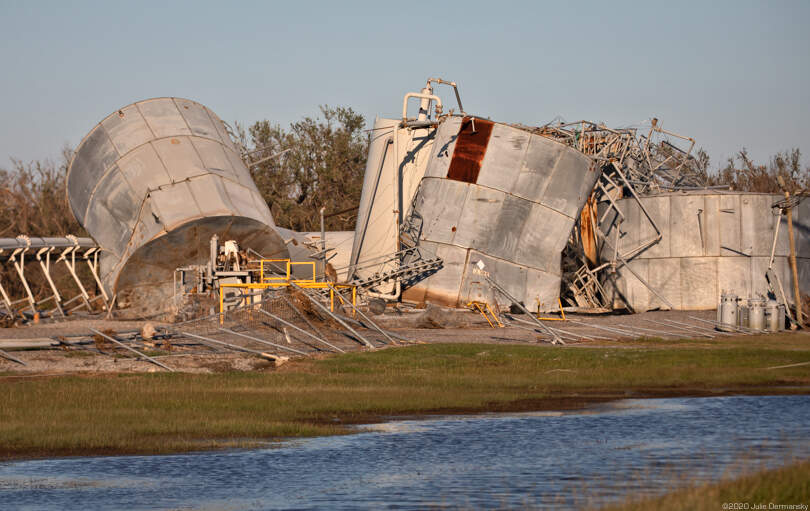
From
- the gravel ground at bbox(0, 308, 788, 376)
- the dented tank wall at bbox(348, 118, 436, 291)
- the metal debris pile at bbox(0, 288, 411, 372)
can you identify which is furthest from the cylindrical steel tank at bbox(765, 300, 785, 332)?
the dented tank wall at bbox(348, 118, 436, 291)

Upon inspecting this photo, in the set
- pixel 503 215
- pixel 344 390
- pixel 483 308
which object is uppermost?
pixel 503 215

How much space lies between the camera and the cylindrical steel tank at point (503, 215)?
47.2 m

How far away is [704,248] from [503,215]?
983 cm

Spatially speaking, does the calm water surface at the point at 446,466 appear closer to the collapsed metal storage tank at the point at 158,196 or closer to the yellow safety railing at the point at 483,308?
the yellow safety railing at the point at 483,308

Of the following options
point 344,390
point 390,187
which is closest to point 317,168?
point 390,187

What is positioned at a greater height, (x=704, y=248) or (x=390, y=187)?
(x=390, y=187)

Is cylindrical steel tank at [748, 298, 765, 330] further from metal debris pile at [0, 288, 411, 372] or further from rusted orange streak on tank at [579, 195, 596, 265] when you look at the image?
metal debris pile at [0, 288, 411, 372]

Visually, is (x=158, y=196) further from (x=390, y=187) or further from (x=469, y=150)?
(x=469, y=150)

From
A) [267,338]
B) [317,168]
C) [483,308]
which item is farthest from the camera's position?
[317,168]

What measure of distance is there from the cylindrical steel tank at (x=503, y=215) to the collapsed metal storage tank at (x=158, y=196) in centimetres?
730

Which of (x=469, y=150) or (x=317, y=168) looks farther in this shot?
(x=317, y=168)

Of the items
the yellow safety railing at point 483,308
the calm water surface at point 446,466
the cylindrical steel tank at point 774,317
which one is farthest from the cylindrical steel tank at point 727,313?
the calm water surface at point 446,466

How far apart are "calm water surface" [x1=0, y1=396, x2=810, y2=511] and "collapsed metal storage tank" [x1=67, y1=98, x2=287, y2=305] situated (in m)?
23.5

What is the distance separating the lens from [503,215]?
155ft
